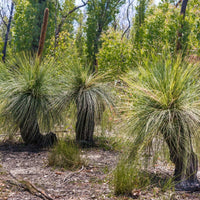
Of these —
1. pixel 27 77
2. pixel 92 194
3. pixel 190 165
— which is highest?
pixel 27 77

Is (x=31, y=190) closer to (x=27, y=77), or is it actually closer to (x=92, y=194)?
(x=92, y=194)

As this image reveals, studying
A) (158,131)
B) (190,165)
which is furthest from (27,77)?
(190,165)

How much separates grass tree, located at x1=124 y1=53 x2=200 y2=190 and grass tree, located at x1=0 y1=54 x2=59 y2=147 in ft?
5.90

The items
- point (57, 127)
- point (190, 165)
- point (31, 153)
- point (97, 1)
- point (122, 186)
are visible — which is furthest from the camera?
point (97, 1)

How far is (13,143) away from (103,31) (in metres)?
6.96

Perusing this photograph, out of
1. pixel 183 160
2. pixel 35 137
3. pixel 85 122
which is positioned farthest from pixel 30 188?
pixel 85 122

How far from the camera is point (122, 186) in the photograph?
2.91 m

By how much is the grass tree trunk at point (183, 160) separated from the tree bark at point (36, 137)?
7.16ft

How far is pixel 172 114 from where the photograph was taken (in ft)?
9.83

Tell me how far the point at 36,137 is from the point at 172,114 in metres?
2.66

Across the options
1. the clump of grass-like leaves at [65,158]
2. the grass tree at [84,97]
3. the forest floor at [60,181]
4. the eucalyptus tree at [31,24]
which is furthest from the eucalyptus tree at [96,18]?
→ the clump of grass-like leaves at [65,158]

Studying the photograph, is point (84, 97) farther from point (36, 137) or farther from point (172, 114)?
point (172, 114)

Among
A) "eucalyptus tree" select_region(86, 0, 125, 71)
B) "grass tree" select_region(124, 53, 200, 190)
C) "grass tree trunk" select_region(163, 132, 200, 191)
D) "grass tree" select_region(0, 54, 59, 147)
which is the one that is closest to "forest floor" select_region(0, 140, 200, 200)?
"grass tree trunk" select_region(163, 132, 200, 191)

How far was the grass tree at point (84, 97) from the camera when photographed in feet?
15.2
